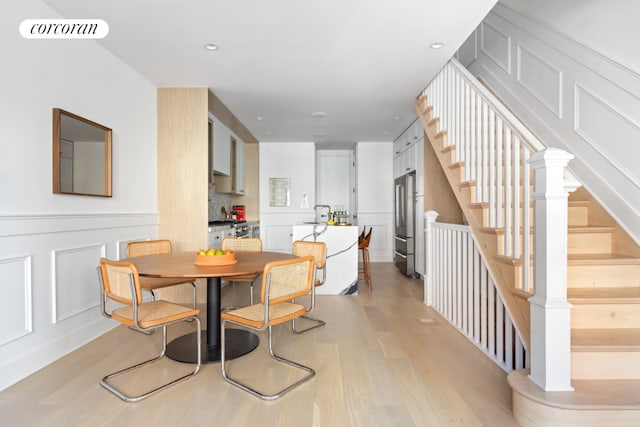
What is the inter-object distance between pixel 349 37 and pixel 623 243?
2.54m

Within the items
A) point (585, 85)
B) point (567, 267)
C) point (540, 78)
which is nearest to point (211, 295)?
point (567, 267)

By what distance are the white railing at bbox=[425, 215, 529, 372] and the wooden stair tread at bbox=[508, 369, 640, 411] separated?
429 millimetres

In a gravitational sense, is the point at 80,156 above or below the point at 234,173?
below

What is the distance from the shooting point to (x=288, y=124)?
5.78m

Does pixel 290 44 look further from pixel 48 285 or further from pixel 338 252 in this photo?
pixel 48 285

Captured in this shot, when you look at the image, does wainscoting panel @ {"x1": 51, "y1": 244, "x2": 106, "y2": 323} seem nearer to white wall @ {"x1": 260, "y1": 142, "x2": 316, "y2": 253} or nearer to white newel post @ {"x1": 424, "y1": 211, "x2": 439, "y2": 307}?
white newel post @ {"x1": 424, "y1": 211, "x2": 439, "y2": 307}

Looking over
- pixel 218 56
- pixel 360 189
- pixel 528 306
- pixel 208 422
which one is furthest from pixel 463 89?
pixel 360 189

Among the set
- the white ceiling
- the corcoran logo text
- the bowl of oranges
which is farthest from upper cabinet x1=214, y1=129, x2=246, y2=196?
the bowl of oranges

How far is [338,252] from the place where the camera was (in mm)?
4344

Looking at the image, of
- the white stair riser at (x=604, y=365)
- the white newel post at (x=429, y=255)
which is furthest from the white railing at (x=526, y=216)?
the white newel post at (x=429, y=255)

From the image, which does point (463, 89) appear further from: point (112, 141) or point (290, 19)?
point (112, 141)

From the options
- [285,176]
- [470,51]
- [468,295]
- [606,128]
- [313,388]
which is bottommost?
[313,388]

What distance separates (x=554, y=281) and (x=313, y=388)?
4.66 ft

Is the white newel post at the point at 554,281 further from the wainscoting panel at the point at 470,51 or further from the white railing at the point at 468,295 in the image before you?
the wainscoting panel at the point at 470,51
